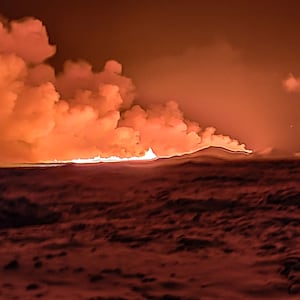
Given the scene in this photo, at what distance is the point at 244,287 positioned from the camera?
10.2 ft

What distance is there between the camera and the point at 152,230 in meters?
4.37

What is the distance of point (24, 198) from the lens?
17.9 ft

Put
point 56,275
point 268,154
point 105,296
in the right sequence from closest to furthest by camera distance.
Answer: point 105,296
point 56,275
point 268,154

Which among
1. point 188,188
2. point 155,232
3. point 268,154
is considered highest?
point 268,154

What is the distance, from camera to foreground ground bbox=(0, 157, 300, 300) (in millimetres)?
3248

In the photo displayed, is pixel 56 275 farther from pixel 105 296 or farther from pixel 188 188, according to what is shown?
pixel 188 188

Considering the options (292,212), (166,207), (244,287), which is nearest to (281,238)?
(292,212)

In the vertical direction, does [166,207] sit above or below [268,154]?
below

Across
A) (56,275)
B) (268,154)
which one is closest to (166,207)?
(56,275)

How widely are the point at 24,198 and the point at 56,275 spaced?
81.2 inches

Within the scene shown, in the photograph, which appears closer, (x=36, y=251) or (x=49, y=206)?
(x=36, y=251)

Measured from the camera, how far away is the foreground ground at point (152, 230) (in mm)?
3248

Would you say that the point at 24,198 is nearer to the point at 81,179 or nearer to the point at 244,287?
the point at 81,179

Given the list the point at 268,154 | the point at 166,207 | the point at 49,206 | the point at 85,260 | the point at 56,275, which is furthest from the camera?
the point at 268,154
